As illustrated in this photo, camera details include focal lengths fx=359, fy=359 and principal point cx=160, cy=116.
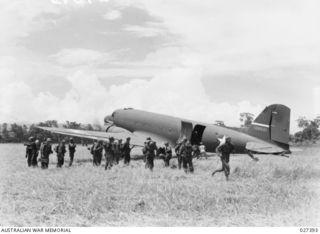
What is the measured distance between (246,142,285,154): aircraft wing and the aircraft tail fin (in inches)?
23.4

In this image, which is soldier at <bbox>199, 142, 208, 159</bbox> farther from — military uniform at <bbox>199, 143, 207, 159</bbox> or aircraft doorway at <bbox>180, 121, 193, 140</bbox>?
aircraft doorway at <bbox>180, 121, 193, 140</bbox>

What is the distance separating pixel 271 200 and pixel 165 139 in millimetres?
17144

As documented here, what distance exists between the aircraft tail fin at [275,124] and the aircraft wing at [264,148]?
0.59 meters

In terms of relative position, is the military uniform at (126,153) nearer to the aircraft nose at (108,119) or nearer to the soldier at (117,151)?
the soldier at (117,151)

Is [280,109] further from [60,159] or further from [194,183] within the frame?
[60,159]

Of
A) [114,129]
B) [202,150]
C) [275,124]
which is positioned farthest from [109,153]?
[114,129]

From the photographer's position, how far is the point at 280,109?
69.5 feet

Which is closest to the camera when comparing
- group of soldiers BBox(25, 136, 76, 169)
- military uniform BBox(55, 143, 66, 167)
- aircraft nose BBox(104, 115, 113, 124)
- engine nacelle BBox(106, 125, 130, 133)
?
group of soldiers BBox(25, 136, 76, 169)

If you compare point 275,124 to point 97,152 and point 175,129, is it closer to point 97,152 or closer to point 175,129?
point 175,129

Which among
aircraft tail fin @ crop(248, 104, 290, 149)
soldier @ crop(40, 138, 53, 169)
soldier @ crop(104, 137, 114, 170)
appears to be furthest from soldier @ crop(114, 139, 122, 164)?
aircraft tail fin @ crop(248, 104, 290, 149)

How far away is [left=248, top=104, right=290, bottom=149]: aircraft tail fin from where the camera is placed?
68.9 ft

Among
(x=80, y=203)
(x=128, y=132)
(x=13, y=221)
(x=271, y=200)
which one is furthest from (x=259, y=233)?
(x=128, y=132)

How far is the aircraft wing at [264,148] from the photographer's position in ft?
66.3

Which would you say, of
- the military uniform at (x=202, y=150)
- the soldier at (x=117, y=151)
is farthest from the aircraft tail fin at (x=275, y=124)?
the soldier at (x=117, y=151)
